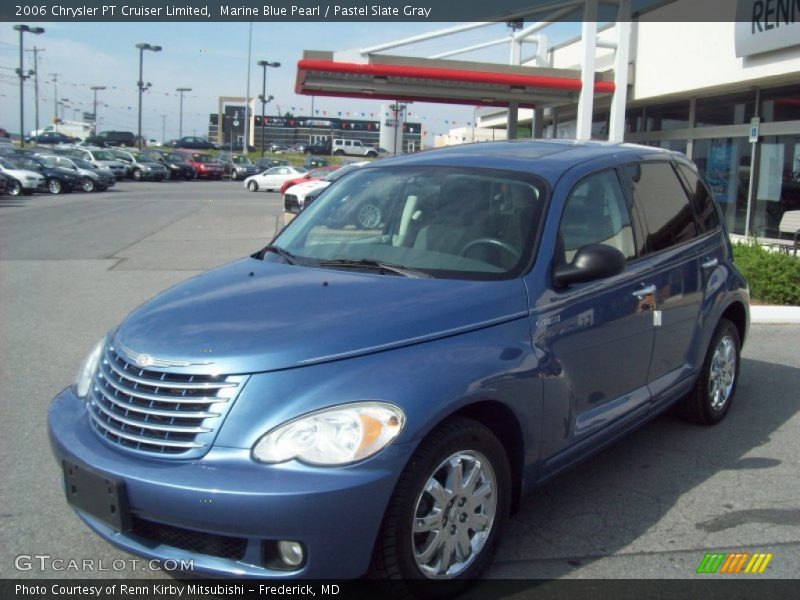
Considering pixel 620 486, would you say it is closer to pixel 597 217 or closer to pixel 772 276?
pixel 597 217

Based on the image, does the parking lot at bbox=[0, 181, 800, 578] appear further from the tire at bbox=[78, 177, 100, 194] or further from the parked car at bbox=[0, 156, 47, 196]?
the tire at bbox=[78, 177, 100, 194]

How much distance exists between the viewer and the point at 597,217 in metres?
4.42

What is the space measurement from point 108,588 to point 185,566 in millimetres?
681

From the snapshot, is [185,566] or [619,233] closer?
[185,566]

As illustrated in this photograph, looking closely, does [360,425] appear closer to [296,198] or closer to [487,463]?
[487,463]


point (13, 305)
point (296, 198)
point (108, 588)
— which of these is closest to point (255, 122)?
point (296, 198)

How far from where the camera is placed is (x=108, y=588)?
11.3ft

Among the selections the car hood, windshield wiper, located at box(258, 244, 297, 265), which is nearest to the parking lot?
the car hood

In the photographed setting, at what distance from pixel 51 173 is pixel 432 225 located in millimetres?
35152

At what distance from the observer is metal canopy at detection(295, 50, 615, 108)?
54.2ft

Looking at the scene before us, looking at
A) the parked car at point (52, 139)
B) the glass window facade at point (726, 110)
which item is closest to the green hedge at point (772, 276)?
the glass window facade at point (726, 110)

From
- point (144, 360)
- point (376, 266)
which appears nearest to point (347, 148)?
point (376, 266)

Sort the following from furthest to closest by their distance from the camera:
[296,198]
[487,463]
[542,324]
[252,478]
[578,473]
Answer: [296,198] < [578,473] < [542,324] < [487,463] < [252,478]

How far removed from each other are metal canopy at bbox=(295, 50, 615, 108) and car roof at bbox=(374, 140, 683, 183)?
11.9 meters
